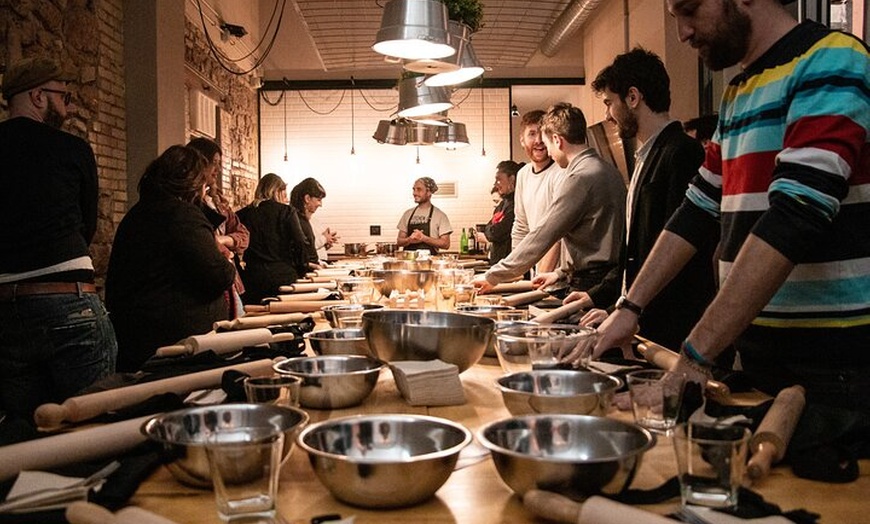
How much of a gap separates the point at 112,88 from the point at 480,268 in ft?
10.4

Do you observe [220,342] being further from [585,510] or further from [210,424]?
[585,510]

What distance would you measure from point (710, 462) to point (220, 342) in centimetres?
144

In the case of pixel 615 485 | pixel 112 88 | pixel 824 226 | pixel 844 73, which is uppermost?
pixel 112 88

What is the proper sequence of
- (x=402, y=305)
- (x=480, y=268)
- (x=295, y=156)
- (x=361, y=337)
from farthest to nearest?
(x=295, y=156)
(x=480, y=268)
(x=402, y=305)
(x=361, y=337)

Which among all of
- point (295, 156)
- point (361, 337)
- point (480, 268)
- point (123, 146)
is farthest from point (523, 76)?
point (361, 337)

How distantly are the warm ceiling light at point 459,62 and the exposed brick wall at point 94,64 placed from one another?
6.52ft

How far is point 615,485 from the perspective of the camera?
0.96 metres

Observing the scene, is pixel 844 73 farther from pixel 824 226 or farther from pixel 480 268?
pixel 480 268

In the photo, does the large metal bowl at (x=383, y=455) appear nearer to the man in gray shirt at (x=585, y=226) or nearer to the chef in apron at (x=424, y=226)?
the man in gray shirt at (x=585, y=226)

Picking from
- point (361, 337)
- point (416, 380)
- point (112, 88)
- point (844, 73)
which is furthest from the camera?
point (112, 88)

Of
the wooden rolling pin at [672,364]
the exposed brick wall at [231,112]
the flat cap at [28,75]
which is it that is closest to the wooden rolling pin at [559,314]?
the wooden rolling pin at [672,364]

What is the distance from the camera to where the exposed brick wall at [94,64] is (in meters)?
4.09

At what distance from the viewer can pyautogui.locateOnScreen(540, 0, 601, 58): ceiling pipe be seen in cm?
841

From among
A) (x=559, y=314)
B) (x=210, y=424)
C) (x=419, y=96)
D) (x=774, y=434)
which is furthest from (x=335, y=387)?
(x=419, y=96)
